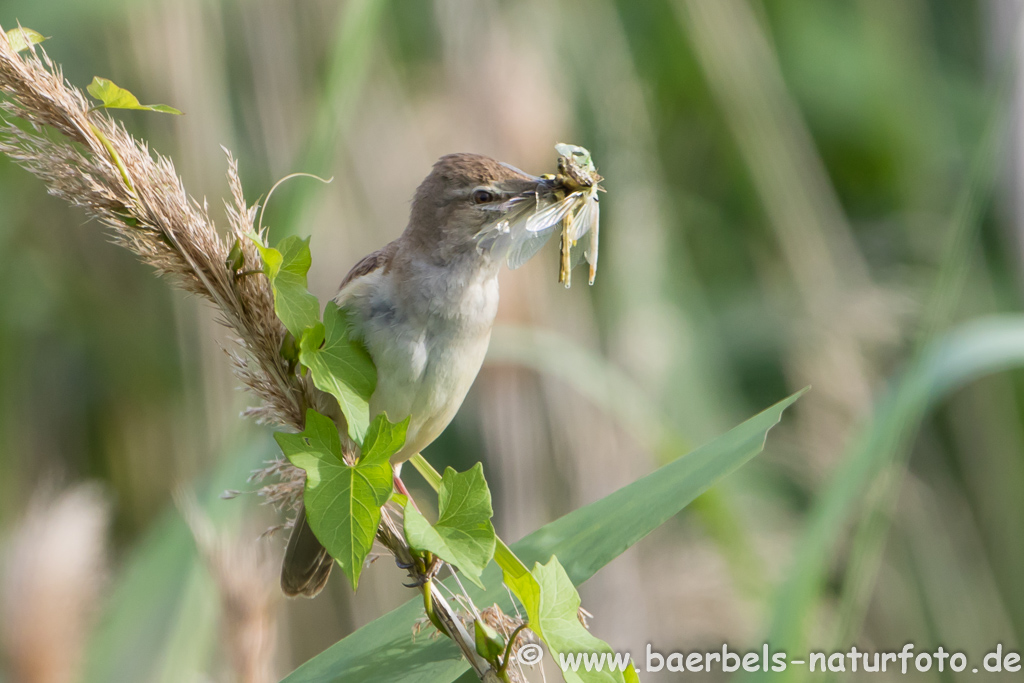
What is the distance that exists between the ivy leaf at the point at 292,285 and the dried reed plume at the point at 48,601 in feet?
2.73

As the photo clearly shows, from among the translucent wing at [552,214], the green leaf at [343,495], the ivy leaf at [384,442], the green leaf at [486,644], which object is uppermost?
the translucent wing at [552,214]

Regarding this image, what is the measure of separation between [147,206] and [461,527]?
18.8 inches

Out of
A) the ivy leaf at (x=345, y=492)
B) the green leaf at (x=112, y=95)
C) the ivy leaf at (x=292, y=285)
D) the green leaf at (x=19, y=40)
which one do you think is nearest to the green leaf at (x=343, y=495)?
the ivy leaf at (x=345, y=492)

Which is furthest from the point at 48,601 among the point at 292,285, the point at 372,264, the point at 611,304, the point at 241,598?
the point at 611,304

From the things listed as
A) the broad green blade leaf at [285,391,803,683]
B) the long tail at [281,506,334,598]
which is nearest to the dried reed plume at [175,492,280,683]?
the long tail at [281,506,334,598]

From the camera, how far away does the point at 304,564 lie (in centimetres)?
146

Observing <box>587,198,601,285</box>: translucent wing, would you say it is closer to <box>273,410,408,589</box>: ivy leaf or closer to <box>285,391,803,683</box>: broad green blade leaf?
<box>285,391,803,683</box>: broad green blade leaf

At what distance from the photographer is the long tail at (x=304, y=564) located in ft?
4.69

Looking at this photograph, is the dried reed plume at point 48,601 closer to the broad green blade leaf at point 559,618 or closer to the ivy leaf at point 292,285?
the ivy leaf at point 292,285

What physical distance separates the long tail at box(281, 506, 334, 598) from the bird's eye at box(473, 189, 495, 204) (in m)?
0.60

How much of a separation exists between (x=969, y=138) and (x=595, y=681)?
12.7 feet

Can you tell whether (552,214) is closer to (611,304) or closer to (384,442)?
(384,442)

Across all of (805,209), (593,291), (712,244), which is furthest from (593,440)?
(712,244)

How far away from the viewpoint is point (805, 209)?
302cm
